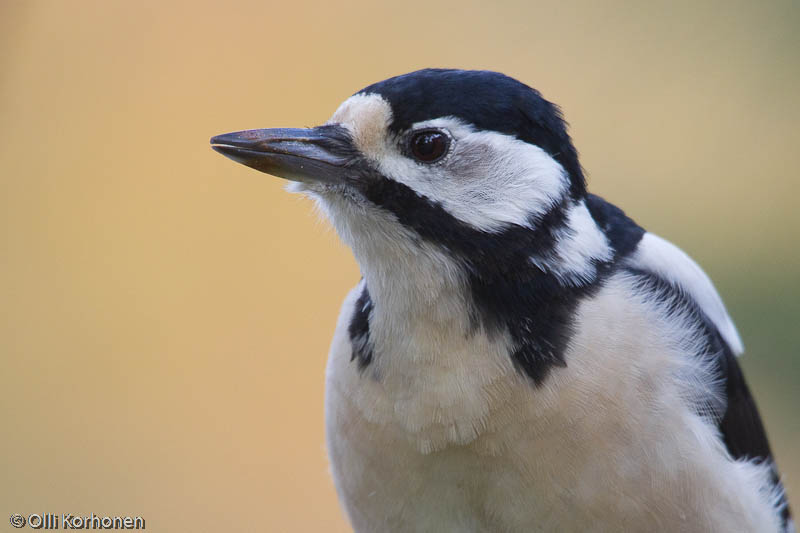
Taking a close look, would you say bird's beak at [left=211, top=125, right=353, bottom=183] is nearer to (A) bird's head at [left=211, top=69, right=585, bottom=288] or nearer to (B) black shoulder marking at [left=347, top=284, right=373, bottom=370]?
(A) bird's head at [left=211, top=69, right=585, bottom=288]

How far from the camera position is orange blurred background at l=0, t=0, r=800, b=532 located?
16.5 ft

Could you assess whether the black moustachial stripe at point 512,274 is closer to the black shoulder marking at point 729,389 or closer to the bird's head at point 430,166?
the bird's head at point 430,166

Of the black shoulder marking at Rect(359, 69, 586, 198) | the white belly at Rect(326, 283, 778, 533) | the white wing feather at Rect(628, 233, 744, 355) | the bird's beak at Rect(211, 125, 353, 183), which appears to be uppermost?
the black shoulder marking at Rect(359, 69, 586, 198)

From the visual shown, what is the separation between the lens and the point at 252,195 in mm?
5496

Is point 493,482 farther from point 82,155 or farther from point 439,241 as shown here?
point 82,155

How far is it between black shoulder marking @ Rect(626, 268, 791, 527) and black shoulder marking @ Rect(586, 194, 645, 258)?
0.08 meters

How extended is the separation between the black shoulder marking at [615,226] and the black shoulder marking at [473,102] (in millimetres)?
300

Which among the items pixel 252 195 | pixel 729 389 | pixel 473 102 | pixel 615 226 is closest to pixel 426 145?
pixel 473 102

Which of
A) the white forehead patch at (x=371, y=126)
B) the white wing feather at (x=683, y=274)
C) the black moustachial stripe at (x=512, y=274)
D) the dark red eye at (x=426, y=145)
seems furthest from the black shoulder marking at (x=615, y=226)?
the white forehead patch at (x=371, y=126)

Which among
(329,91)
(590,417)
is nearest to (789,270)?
(329,91)

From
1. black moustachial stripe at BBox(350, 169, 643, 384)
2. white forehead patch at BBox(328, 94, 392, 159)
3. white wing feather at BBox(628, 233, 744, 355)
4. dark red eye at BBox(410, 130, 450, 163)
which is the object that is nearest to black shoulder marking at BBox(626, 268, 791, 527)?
white wing feather at BBox(628, 233, 744, 355)

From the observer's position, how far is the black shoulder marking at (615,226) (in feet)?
9.39

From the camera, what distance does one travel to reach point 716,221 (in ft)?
20.1

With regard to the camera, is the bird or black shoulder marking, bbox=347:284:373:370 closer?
the bird
